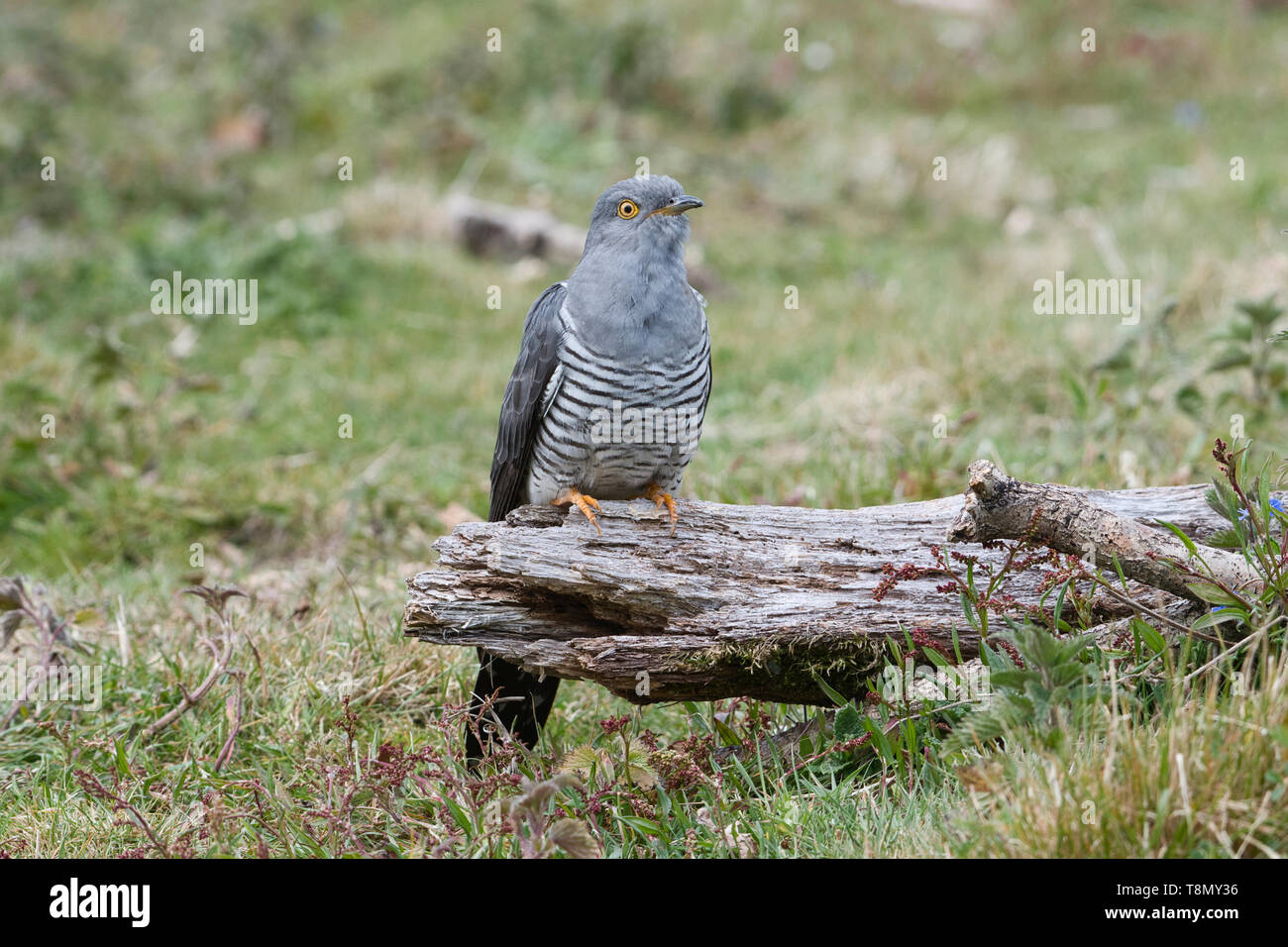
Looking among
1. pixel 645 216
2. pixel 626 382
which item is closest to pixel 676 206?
pixel 645 216

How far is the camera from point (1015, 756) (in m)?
2.59

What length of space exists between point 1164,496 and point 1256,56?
12622mm

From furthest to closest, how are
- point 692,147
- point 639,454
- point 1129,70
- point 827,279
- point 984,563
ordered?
point 1129,70 < point 692,147 < point 827,279 < point 639,454 < point 984,563

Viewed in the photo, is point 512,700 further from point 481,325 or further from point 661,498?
point 481,325

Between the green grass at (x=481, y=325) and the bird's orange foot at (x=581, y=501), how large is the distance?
67 cm

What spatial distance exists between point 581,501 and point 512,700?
627mm

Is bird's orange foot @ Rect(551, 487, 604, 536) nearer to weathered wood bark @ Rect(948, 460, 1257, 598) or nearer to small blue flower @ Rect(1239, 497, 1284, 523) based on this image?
weathered wood bark @ Rect(948, 460, 1257, 598)

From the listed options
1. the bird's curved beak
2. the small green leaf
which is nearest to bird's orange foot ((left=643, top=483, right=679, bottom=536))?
the small green leaf

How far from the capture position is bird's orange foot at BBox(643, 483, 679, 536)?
11.4 ft

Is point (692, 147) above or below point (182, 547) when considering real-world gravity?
above

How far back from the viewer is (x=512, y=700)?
11.2 ft

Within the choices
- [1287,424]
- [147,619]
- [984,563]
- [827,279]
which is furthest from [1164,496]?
[827,279]

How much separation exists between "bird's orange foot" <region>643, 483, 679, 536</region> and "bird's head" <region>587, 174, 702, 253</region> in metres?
0.75

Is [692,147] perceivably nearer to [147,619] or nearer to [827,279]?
[827,279]
